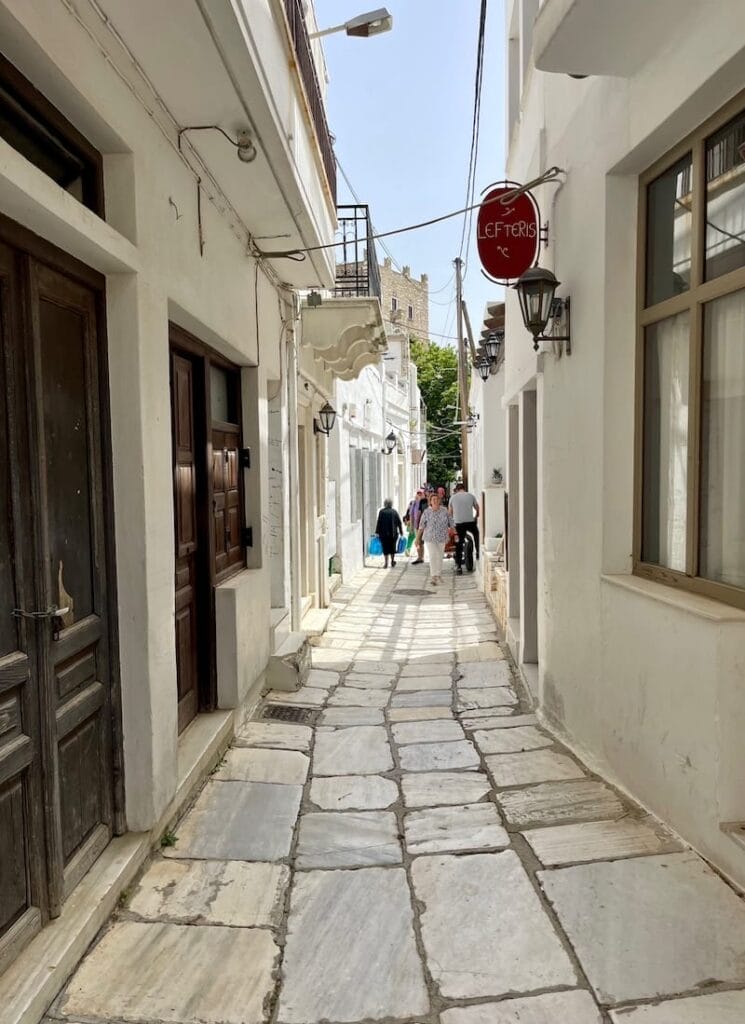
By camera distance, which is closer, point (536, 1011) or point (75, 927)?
point (536, 1011)

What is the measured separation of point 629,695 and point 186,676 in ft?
8.08

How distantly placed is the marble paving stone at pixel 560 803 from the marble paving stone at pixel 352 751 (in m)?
0.85

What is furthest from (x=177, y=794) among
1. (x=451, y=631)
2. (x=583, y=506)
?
(x=451, y=631)

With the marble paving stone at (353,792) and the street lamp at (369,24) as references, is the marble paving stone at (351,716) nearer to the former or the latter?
the marble paving stone at (353,792)

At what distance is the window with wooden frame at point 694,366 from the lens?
2941 millimetres

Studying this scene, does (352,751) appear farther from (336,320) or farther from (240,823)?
(336,320)

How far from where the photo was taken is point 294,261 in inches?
232

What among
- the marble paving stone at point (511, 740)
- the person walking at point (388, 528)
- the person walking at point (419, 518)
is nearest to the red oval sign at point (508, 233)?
the marble paving stone at point (511, 740)

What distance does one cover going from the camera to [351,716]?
5230mm

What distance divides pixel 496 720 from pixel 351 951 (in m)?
2.74

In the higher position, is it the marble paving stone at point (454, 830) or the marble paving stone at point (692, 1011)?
the marble paving stone at point (692, 1011)

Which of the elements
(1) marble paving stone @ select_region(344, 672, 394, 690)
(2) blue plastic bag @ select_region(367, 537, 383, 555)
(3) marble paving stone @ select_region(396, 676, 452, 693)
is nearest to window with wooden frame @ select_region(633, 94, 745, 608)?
(3) marble paving stone @ select_region(396, 676, 452, 693)

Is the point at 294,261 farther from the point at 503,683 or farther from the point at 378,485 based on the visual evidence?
the point at 378,485

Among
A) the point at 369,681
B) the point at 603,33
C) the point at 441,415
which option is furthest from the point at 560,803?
the point at 441,415
